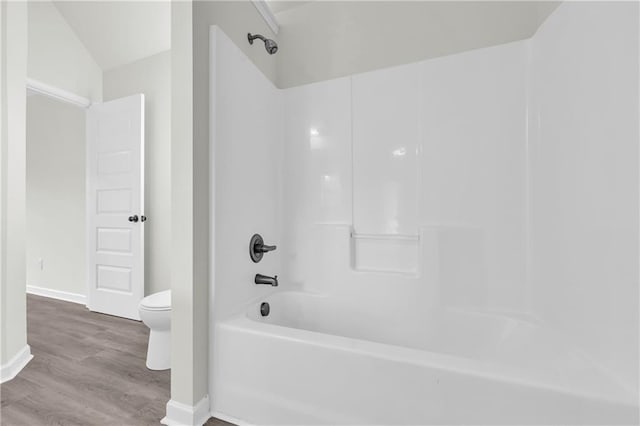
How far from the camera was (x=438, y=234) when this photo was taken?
5.58 feet

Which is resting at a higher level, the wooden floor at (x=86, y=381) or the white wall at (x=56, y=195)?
the white wall at (x=56, y=195)

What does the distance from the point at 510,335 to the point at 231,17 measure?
2.21 meters

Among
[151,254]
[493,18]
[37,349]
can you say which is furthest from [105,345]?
[493,18]

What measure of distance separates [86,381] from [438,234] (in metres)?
2.21

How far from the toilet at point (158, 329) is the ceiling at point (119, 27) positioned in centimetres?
239

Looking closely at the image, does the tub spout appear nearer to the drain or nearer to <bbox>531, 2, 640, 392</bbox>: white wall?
the drain

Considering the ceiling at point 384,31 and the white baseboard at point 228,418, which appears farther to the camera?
the ceiling at point 384,31

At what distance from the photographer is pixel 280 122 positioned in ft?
6.88

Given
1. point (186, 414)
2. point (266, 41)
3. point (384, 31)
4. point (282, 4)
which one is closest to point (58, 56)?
point (282, 4)

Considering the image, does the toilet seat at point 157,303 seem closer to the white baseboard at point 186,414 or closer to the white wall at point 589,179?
the white baseboard at point 186,414

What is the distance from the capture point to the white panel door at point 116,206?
9.03ft

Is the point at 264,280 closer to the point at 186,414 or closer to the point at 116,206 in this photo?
the point at 186,414

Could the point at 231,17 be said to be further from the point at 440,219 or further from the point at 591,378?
the point at 591,378

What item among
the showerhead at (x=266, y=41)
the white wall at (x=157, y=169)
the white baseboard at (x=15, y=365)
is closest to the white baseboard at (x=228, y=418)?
the white baseboard at (x=15, y=365)
